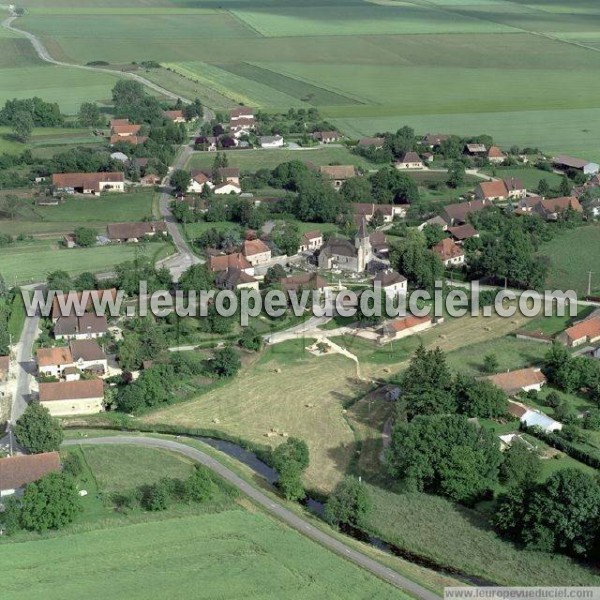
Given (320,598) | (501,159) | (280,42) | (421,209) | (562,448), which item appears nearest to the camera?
(320,598)

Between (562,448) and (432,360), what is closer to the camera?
(562,448)

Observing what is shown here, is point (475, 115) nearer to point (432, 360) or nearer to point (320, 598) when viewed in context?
point (432, 360)

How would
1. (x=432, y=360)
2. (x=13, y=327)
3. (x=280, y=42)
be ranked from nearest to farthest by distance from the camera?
1. (x=432, y=360)
2. (x=13, y=327)
3. (x=280, y=42)

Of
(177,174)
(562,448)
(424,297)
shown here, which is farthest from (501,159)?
(562,448)

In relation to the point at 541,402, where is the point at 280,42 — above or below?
above

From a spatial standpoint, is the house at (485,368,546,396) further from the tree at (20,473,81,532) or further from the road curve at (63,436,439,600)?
the tree at (20,473,81,532)

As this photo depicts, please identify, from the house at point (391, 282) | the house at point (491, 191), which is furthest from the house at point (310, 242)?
the house at point (491, 191)

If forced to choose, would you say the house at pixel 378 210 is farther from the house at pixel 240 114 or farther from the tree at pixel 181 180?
the house at pixel 240 114

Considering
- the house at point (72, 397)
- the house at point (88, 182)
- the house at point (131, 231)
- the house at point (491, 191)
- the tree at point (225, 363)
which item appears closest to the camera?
the house at point (72, 397)
